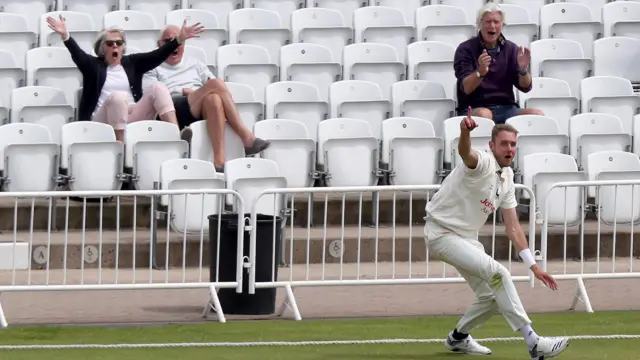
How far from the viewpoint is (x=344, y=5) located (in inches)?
672

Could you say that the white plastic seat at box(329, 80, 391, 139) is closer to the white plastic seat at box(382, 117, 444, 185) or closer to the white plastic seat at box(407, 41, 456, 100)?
the white plastic seat at box(382, 117, 444, 185)

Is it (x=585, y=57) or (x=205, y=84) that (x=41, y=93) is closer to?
(x=205, y=84)

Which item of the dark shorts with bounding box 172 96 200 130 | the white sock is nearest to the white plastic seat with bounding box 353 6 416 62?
the dark shorts with bounding box 172 96 200 130

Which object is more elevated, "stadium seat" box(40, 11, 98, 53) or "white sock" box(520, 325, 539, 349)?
"stadium seat" box(40, 11, 98, 53)

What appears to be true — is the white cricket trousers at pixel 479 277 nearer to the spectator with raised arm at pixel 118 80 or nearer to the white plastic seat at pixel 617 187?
the white plastic seat at pixel 617 187

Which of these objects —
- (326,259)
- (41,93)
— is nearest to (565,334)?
(326,259)

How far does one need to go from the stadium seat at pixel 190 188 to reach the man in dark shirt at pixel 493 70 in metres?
2.93

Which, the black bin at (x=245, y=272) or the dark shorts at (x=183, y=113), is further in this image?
the dark shorts at (x=183, y=113)

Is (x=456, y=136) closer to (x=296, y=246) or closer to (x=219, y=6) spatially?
(x=296, y=246)

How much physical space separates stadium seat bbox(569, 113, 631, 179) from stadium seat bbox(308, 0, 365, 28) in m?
3.61

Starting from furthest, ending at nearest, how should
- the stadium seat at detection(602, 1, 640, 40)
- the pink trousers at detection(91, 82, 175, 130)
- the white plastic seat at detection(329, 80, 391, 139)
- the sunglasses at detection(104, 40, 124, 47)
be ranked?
the stadium seat at detection(602, 1, 640, 40)
the white plastic seat at detection(329, 80, 391, 139)
the sunglasses at detection(104, 40, 124, 47)
the pink trousers at detection(91, 82, 175, 130)

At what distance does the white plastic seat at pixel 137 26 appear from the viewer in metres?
15.7

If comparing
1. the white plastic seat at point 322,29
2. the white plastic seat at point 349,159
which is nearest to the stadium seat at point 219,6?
the white plastic seat at point 322,29

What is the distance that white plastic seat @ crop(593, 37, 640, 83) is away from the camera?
16.2m
